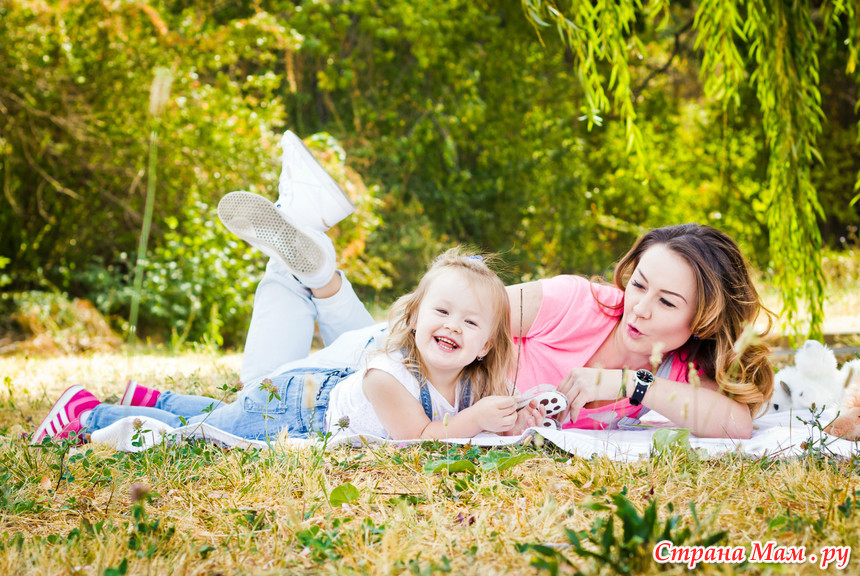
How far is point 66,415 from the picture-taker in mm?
2617

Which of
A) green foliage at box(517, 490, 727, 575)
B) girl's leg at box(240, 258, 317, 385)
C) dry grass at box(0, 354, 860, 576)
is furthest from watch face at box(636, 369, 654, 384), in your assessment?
girl's leg at box(240, 258, 317, 385)

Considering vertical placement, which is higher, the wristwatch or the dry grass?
the wristwatch

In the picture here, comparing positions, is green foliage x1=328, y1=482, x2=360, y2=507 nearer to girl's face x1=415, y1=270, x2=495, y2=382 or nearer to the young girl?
the young girl

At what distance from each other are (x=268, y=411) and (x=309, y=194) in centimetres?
102

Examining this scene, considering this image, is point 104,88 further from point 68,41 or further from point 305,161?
point 305,161

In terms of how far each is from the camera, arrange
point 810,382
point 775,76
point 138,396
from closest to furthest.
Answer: point 810,382 → point 138,396 → point 775,76

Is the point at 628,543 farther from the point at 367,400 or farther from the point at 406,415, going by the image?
the point at 367,400

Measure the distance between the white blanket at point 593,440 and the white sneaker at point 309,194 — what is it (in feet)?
3.48

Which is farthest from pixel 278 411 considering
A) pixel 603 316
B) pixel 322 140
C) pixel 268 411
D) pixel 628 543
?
pixel 322 140

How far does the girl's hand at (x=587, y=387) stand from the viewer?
236cm

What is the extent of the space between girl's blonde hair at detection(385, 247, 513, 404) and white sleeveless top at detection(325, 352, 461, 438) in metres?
0.06

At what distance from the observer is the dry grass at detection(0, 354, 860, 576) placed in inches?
56.1

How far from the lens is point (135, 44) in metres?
6.64

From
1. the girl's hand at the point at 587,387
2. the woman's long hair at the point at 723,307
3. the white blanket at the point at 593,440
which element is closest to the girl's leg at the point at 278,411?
the white blanket at the point at 593,440
